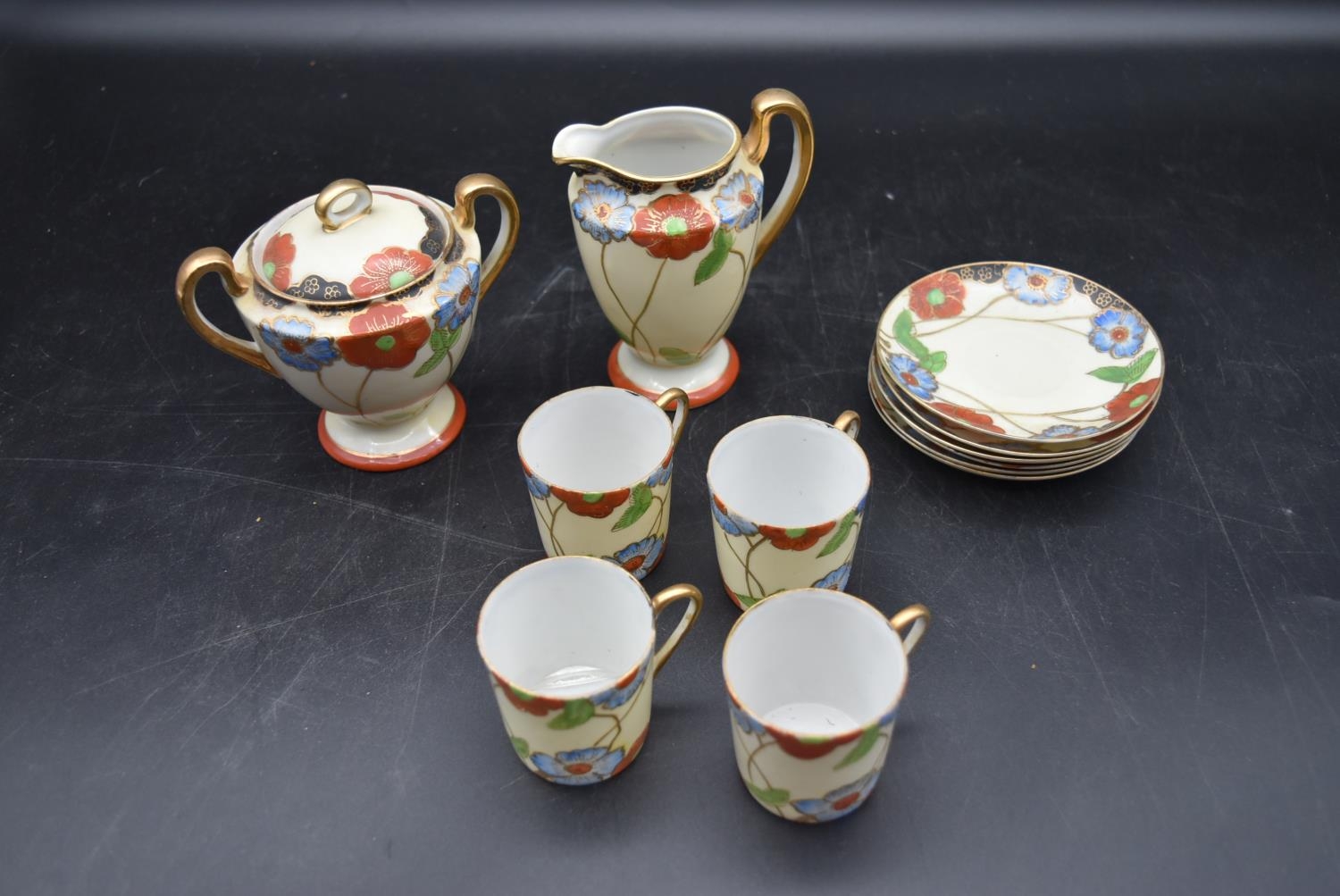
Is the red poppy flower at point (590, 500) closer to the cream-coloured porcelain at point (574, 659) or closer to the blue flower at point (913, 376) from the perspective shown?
the cream-coloured porcelain at point (574, 659)

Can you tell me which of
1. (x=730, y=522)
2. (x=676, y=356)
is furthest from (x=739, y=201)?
(x=730, y=522)

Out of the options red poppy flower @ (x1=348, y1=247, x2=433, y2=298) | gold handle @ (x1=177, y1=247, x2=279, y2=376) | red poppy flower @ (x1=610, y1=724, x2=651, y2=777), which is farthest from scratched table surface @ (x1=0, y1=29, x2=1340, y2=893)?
red poppy flower @ (x1=348, y1=247, x2=433, y2=298)

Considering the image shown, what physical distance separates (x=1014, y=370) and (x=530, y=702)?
100 centimetres

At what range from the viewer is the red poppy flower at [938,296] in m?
1.96

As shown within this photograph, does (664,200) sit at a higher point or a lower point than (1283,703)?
higher

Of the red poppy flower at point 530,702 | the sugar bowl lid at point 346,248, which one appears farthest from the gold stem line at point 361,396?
the red poppy flower at point 530,702

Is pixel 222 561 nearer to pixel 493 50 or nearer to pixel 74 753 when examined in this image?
pixel 74 753

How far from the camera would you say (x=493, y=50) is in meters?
2.75

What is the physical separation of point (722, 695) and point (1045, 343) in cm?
81

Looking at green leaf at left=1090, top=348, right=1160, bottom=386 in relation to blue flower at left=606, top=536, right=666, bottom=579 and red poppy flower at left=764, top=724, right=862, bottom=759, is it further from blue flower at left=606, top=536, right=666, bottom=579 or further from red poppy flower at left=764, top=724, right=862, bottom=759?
red poppy flower at left=764, top=724, right=862, bottom=759

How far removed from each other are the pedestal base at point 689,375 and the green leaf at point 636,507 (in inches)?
16.2

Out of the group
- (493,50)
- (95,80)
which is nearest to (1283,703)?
(493,50)

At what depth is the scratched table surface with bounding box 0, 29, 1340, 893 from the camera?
1.42 meters

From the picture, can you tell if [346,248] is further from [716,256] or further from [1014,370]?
[1014,370]
